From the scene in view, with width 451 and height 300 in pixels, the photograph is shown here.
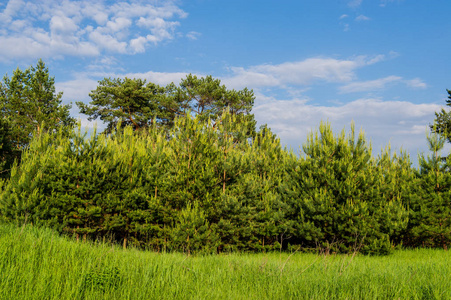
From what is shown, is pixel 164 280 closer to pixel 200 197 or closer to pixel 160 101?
pixel 200 197

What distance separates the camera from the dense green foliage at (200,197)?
11414mm

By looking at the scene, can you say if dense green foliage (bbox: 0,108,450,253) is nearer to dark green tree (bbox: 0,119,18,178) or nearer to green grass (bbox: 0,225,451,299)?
green grass (bbox: 0,225,451,299)

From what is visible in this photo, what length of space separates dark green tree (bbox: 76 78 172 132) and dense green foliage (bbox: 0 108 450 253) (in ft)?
70.7

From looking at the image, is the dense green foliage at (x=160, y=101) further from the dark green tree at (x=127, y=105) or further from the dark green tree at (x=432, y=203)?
the dark green tree at (x=432, y=203)

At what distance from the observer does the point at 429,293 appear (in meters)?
5.23

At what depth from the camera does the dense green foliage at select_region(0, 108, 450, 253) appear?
11.4 metres

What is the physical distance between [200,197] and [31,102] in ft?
84.0

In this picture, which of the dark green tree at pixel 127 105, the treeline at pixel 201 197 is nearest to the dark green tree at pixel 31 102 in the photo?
the dark green tree at pixel 127 105

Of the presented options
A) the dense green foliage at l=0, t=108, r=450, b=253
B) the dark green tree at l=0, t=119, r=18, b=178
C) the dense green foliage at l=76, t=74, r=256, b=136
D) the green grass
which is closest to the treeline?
the dense green foliage at l=0, t=108, r=450, b=253

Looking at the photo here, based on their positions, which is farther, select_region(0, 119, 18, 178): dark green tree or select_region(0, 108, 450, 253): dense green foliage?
select_region(0, 119, 18, 178): dark green tree

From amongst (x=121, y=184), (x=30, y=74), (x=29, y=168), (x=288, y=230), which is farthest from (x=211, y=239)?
(x=30, y=74)

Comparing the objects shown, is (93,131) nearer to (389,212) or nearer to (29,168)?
(29,168)

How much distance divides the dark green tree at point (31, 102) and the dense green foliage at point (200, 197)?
772 inches

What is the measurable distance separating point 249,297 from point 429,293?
2928mm
